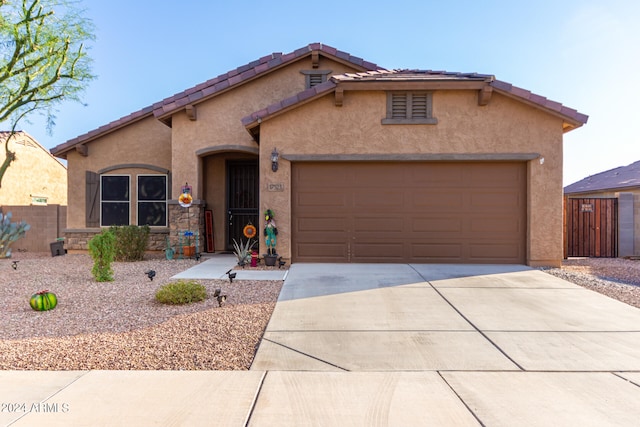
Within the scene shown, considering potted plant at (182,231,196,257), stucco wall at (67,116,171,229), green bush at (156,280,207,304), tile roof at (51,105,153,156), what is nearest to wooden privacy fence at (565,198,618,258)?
green bush at (156,280,207,304)

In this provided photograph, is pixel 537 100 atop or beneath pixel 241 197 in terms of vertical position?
atop

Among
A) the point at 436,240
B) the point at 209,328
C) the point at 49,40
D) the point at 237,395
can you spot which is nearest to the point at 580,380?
the point at 237,395

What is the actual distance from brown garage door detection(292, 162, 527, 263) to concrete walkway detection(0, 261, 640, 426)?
366 centimetres

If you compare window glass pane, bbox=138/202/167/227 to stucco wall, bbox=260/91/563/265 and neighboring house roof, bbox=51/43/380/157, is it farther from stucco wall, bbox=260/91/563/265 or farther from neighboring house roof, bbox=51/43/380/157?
stucco wall, bbox=260/91/563/265

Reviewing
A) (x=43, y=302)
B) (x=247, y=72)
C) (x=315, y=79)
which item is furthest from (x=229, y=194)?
(x=43, y=302)

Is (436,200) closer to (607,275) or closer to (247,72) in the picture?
(607,275)

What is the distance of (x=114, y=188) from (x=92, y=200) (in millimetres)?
759

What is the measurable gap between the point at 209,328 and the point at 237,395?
1731 millimetres

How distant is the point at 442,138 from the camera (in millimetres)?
9180

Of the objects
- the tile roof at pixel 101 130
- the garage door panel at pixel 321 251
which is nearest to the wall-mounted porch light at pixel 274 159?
the garage door panel at pixel 321 251

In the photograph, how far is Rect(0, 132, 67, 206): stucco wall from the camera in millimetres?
18673

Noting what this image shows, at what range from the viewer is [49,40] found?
41.4 feet

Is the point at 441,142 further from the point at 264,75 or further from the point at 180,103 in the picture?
the point at 180,103

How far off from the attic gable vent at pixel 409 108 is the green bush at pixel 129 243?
24.2ft
